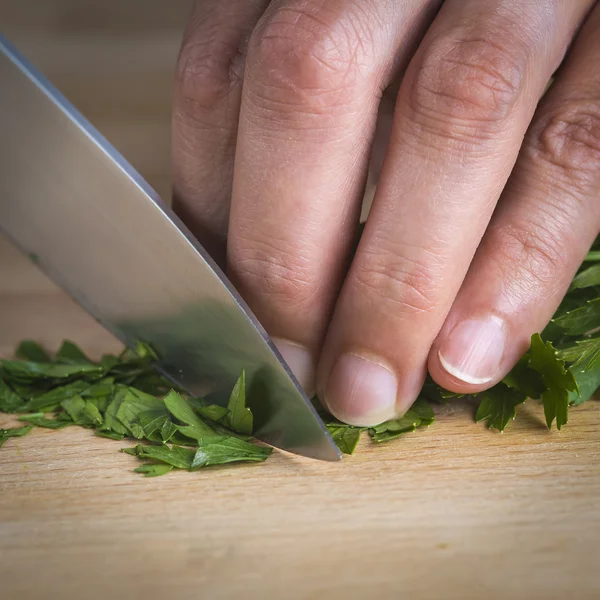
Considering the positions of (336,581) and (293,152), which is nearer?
(336,581)

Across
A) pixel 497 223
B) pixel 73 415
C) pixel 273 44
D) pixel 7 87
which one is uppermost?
pixel 273 44

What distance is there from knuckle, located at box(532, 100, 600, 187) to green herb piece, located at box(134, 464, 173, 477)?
34.6 inches

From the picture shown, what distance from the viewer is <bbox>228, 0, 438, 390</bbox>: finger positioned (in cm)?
133

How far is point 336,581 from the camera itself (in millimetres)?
1049

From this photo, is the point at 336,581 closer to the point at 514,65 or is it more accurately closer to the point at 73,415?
the point at 73,415

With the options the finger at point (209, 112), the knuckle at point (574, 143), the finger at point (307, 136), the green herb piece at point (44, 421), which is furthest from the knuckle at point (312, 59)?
the green herb piece at point (44, 421)

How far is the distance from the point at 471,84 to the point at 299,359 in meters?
0.59

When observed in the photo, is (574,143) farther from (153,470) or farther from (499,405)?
(153,470)

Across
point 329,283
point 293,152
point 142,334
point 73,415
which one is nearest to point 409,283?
point 329,283

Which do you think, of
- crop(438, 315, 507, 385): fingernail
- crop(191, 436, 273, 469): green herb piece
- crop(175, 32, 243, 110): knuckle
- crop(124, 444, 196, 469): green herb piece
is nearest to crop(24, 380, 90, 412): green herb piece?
crop(124, 444, 196, 469): green herb piece

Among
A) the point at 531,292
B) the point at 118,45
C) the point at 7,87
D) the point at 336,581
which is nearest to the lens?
the point at 336,581

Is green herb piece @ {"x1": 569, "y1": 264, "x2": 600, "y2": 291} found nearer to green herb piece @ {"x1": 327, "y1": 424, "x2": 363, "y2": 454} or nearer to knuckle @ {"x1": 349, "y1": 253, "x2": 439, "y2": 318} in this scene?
knuckle @ {"x1": 349, "y1": 253, "x2": 439, "y2": 318}

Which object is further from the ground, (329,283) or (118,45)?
(329,283)

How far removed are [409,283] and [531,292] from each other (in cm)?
25
